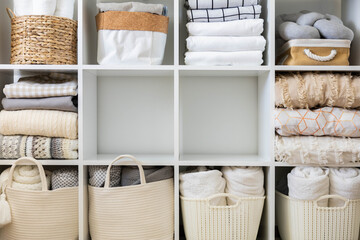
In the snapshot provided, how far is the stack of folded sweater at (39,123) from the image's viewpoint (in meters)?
1.52

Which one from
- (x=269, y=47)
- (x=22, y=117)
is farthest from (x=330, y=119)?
(x=22, y=117)

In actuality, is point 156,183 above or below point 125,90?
below

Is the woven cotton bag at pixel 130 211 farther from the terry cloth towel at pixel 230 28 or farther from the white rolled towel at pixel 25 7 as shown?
the white rolled towel at pixel 25 7

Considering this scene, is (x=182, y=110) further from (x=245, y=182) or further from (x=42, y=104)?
(x=42, y=104)

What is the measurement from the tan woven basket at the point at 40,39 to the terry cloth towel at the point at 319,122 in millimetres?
1015

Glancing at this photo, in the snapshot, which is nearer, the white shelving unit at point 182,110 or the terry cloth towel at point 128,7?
the terry cloth towel at point 128,7

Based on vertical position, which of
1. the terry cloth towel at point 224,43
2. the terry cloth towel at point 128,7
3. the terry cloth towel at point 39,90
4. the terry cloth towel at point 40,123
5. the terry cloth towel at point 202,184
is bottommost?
the terry cloth towel at point 202,184

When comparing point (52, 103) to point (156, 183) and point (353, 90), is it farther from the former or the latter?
point (353, 90)

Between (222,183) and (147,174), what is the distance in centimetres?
35

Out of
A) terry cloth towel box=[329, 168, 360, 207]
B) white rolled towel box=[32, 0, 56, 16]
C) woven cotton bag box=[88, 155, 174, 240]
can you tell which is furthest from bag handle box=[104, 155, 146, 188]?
terry cloth towel box=[329, 168, 360, 207]

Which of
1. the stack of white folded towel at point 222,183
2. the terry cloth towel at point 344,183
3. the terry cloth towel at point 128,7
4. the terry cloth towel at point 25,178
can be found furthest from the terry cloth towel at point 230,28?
the terry cloth towel at point 25,178

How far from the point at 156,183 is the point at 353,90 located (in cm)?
96

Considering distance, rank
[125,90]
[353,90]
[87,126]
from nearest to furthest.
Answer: [353,90] < [87,126] < [125,90]

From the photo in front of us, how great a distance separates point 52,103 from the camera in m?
1.54
